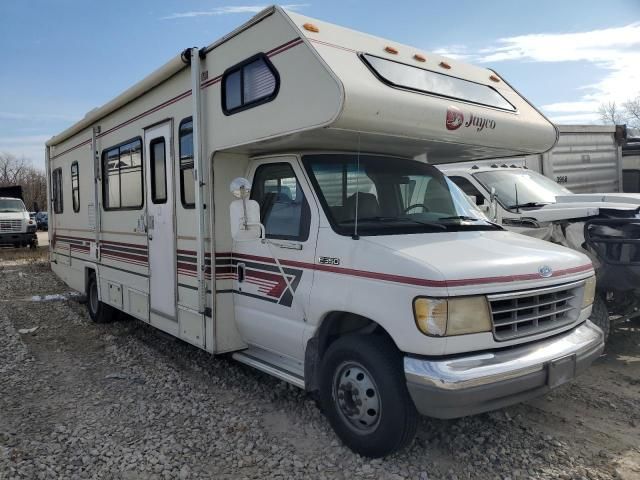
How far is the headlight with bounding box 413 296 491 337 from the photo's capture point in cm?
302

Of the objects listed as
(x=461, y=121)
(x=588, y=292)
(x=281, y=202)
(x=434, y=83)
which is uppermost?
(x=434, y=83)

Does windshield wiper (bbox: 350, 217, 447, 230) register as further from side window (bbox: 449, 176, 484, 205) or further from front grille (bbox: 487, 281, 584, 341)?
side window (bbox: 449, 176, 484, 205)

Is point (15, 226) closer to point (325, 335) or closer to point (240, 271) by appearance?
point (240, 271)

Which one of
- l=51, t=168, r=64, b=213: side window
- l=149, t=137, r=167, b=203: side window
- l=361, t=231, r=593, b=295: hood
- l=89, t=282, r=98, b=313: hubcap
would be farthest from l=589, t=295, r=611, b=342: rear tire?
l=51, t=168, r=64, b=213: side window

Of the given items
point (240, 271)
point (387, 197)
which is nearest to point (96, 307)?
point (240, 271)

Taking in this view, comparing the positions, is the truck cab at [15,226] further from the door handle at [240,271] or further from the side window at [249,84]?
the side window at [249,84]

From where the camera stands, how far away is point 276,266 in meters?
4.11

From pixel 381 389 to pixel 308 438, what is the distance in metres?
0.86

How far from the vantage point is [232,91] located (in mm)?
4340

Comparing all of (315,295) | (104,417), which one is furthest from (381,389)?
(104,417)

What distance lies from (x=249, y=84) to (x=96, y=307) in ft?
15.7

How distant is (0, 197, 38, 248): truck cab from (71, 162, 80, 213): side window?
13.6 meters

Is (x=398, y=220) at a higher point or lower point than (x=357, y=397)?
higher

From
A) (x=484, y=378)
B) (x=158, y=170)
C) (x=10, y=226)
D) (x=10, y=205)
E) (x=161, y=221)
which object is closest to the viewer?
(x=484, y=378)
